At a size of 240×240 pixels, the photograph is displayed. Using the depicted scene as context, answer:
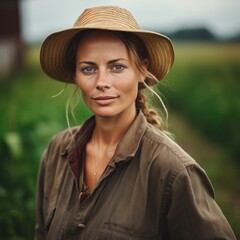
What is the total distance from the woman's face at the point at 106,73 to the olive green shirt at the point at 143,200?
0.18 meters

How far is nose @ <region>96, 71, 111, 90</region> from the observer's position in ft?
7.25

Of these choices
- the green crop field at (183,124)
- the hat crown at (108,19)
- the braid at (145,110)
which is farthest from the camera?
the green crop field at (183,124)

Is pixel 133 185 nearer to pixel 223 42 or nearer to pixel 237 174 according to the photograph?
pixel 237 174

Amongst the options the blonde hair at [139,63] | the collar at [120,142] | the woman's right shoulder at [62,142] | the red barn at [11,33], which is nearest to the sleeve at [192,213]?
the collar at [120,142]

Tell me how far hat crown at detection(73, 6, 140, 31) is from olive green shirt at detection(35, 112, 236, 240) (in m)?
0.49

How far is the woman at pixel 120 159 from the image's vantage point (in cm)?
208

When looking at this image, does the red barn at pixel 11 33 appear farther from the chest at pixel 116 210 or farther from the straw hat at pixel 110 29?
the chest at pixel 116 210

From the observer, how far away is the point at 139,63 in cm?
233

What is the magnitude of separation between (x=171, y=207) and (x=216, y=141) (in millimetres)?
5726

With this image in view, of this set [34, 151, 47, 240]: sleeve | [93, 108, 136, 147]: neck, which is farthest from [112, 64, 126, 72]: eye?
[34, 151, 47, 240]: sleeve

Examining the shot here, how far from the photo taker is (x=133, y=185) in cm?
217

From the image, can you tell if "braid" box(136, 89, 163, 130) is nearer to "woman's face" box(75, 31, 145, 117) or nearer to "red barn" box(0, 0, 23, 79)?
"woman's face" box(75, 31, 145, 117)

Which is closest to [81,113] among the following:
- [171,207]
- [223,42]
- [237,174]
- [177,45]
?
[237,174]

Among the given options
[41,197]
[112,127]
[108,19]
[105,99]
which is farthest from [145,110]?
[41,197]
